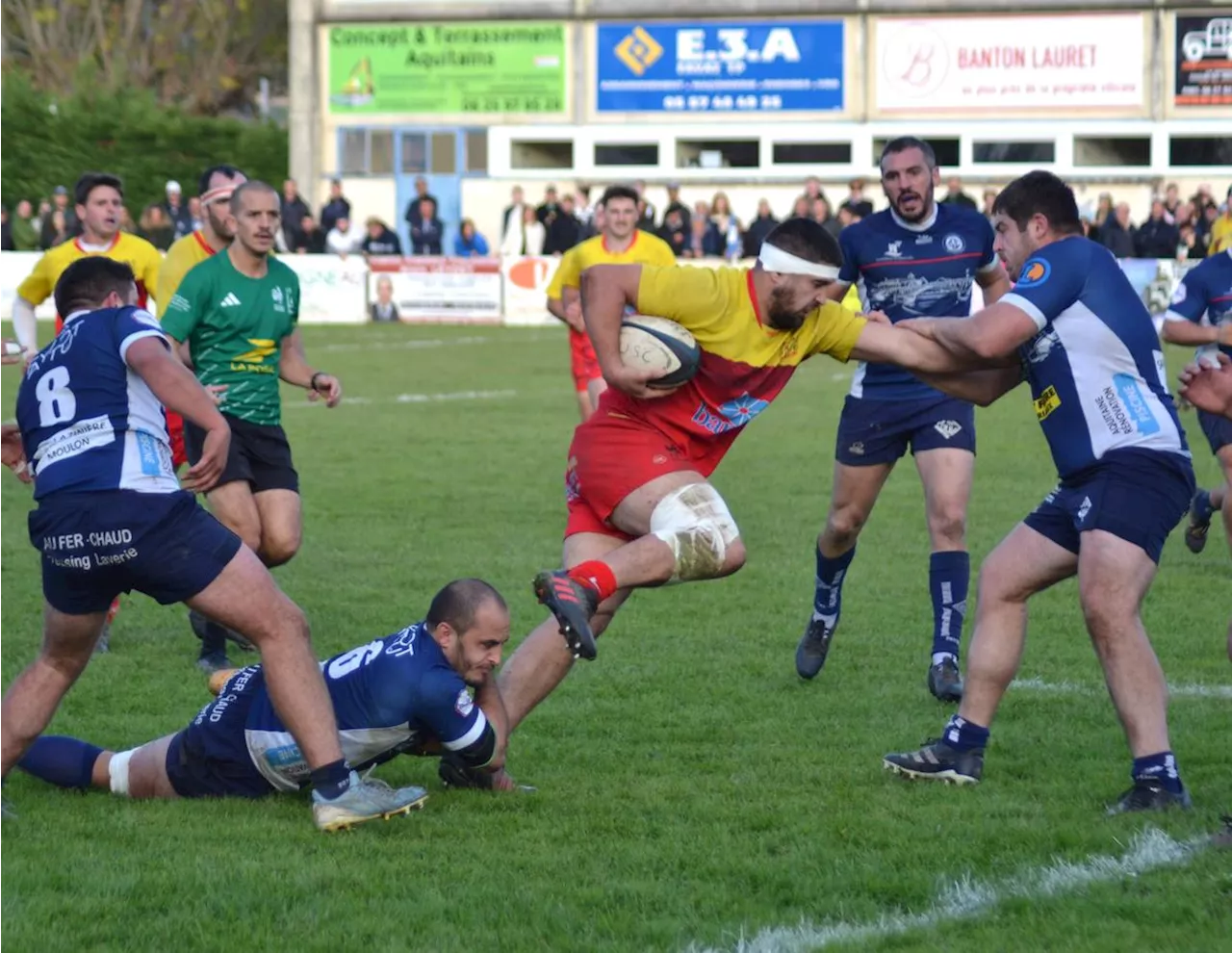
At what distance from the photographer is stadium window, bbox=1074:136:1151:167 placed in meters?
41.9

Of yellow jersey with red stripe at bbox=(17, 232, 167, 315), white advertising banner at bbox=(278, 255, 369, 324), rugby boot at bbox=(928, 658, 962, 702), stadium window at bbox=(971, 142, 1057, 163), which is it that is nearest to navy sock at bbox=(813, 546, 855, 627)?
rugby boot at bbox=(928, 658, 962, 702)

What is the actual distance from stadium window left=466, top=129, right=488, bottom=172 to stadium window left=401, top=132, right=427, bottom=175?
1039 millimetres

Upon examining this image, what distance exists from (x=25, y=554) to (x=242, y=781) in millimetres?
5614

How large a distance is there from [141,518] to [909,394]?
3.91 m

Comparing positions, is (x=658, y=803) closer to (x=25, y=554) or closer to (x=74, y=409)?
(x=74, y=409)

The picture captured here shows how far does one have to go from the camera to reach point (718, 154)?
44094 millimetres

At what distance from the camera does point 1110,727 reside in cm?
723

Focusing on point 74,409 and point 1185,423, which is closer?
point 74,409

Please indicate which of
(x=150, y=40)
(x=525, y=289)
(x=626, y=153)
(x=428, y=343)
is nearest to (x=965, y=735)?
(x=428, y=343)

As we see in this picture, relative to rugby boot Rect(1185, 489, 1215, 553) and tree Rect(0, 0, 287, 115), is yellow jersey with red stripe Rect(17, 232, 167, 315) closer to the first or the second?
rugby boot Rect(1185, 489, 1215, 553)

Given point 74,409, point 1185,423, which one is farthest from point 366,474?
point 74,409

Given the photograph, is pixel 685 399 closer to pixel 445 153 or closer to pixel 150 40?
pixel 445 153

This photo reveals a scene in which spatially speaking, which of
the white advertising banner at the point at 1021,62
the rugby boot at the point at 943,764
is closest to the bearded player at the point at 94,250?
the rugby boot at the point at 943,764

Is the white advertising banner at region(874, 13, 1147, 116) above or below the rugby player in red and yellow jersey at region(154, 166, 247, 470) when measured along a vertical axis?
above
